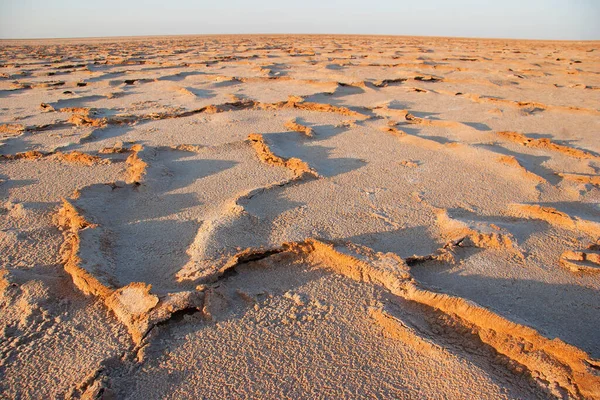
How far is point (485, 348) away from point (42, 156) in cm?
282

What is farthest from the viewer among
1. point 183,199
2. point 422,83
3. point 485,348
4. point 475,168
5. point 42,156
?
point 422,83

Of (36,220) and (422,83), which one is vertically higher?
(422,83)

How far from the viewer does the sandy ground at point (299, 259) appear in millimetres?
1094

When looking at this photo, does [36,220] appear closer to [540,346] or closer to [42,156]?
[42,156]

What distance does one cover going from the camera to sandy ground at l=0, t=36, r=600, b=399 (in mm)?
1094

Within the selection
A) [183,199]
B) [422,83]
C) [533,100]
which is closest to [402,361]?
[183,199]

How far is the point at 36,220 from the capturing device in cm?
191

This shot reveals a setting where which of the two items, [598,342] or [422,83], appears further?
[422,83]

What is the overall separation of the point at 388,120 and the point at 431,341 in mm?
2734

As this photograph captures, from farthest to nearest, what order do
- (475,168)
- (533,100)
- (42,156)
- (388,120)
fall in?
(533,100)
(388,120)
(42,156)
(475,168)

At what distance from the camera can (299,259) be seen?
1.58 metres

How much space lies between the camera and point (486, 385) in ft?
3.39

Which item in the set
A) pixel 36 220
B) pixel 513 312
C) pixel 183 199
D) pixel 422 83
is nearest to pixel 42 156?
pixel 36 220

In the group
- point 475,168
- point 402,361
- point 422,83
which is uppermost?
point 422,83
